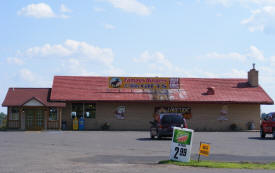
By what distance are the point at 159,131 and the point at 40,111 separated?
18808mm

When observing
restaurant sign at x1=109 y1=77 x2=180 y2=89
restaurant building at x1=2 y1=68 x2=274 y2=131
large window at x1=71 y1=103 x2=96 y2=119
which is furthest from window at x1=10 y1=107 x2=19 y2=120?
restaurant sign at x1=109 y1=77 x2=180 y2=89

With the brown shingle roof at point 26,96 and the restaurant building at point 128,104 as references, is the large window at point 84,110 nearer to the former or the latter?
the restaurant building at point 128,104

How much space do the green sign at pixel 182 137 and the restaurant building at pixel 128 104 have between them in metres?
28.9

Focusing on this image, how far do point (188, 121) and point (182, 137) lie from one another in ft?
101

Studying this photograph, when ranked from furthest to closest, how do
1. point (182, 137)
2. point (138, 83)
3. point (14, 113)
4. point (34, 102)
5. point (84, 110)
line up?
point (138, 83) < point (84, 110) < point (14, 113) < point (34, 102) < point (182, 137)

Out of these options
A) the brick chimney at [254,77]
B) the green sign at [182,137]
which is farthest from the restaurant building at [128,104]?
the green sign at [182,137]

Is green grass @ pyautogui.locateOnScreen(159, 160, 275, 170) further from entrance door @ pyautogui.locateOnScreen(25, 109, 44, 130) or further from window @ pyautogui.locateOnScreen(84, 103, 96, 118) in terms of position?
entrance door @ pyautogui.locateOnScreen(25, 109, 44, 130)

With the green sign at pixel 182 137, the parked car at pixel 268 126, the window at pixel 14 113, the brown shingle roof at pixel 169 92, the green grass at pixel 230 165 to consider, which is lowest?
the green grass at pixel 230 165

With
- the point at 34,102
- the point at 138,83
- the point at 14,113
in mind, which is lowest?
the point at 14,113

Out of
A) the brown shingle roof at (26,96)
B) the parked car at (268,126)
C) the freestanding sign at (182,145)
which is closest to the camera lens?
the freestanding sign at (182,145)

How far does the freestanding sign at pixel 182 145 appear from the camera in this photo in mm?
15172

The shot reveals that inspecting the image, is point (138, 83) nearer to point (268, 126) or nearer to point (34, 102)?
point (34, 102)

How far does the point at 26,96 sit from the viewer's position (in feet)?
148

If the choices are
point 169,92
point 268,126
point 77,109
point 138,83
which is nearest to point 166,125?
point 268,126
